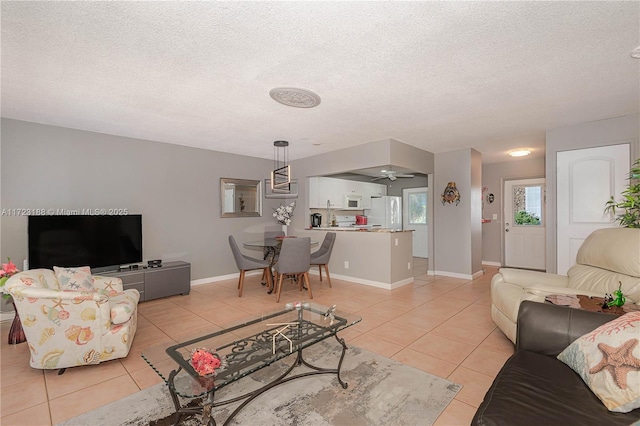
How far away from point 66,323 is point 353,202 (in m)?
5.80

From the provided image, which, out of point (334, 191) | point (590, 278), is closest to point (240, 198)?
point (334, 191)

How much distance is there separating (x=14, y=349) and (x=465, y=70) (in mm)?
4863

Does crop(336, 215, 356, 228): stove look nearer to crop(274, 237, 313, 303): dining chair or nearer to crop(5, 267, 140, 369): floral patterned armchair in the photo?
crop(274, 237, 313, 303): dining chair

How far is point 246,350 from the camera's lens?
1.99m

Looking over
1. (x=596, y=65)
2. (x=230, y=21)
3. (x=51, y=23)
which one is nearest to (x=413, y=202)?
(x=596, y=65)

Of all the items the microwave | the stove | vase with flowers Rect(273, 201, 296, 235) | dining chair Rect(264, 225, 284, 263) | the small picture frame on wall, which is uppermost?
the small picture frame on wall

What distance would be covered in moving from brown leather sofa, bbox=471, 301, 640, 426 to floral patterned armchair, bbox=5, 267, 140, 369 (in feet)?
8.85

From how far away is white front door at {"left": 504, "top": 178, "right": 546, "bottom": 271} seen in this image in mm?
6496

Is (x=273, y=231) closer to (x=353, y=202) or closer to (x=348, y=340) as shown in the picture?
(x=353, y=202)

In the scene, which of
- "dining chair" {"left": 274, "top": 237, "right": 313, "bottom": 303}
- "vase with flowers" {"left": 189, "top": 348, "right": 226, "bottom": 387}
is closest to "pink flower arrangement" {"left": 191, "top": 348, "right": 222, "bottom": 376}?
"vase with flowers" {"left": 189, "top": 348, "right": 226, "bottom": 387}

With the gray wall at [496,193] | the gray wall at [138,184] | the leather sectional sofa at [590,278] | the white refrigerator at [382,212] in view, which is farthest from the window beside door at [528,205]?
the gray wall at [138,184]

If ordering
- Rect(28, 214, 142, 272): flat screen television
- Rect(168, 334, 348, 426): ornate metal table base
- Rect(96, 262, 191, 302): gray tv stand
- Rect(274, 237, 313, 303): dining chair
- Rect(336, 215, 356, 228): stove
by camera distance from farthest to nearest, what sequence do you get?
Rect(336, 215, 356, 228): stove < Rect(274, 237, 313, 303): dining chair < Rect(96, 262, 191, 302): gray tv stand < Rect(28, 214, 142, 272): flat screen television < Rect(168, 334, 348, 426): ornate metal table base

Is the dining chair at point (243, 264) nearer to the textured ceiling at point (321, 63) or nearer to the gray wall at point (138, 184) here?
the gray wall at point (138, 184)

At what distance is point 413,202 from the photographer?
26.7 ft
